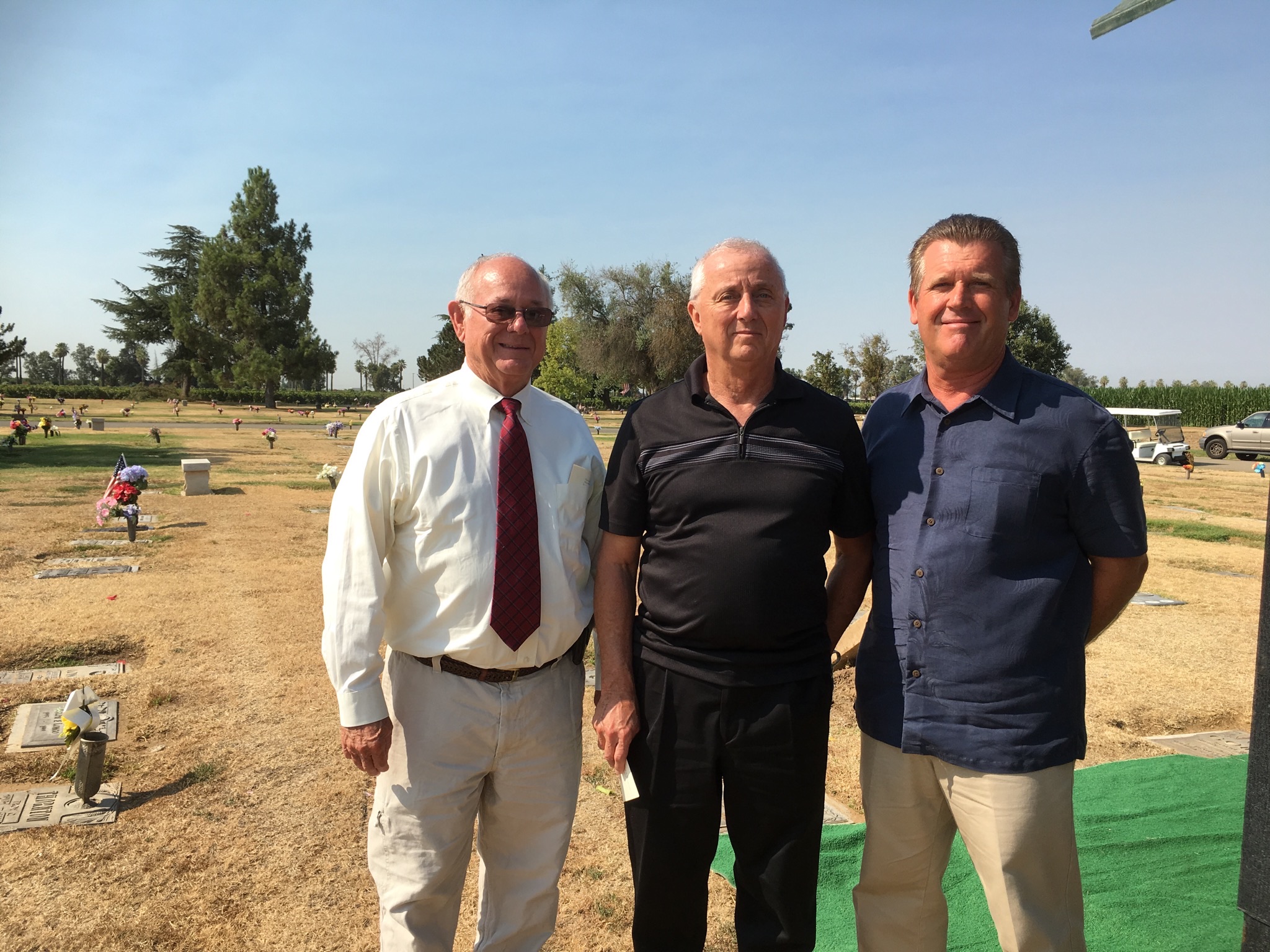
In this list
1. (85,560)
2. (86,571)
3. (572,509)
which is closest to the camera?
(572,509)

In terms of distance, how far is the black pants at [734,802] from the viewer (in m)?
2.25

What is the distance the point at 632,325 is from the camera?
49469 millimetres

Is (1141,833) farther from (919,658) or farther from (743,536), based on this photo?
(743,536)

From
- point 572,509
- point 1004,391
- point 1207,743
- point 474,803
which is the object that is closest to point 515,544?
point 572,509

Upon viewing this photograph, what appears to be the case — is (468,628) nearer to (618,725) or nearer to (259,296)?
(618,725)

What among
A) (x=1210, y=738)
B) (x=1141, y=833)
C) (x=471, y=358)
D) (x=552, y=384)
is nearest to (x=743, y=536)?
(x=471, y=358)

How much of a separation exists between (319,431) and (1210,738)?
109 ft

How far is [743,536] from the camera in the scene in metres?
2.24

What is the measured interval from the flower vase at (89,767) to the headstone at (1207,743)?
5604 millimetres

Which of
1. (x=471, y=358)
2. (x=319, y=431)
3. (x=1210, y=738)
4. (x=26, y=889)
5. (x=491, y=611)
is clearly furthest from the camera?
(x=319, y=431)

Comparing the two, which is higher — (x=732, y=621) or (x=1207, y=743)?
(x=732, y=621)

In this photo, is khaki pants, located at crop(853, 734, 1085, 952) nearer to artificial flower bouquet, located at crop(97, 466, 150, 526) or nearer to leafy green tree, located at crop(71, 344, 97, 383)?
artificial flower bouquet, located at crop(97, 466, 150, 526)

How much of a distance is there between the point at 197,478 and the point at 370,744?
13.4 meters

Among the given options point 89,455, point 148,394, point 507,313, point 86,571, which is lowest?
point 86,571
